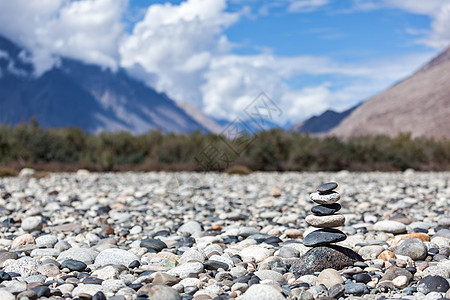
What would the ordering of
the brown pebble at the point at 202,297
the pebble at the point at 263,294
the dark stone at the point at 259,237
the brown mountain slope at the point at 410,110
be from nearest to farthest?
the pebble at the point at 263,294 → the brown pebble at the point at 202,297 → the dark stone at the point at 259,237 → the brown mountain slope at the point at 410,110

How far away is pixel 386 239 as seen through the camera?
4.07m

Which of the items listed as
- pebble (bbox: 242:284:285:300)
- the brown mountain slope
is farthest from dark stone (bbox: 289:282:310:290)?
the brown mountain slope

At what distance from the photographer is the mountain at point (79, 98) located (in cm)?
12925

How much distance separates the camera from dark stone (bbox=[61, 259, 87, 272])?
10.5 feet

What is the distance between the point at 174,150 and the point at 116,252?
14.8 metres

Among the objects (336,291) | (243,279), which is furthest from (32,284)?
(336,291)

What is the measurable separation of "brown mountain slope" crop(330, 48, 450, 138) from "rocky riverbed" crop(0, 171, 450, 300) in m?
63.2

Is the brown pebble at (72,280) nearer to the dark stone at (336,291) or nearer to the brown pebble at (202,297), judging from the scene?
the brown pebble at (202,297)

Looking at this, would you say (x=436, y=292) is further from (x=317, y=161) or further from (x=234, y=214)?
(x=317, y=161)

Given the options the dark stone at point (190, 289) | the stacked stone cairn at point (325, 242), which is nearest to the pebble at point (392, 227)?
the stacked stone cairn at point (325, 242)

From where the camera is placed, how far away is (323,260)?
3092 mm

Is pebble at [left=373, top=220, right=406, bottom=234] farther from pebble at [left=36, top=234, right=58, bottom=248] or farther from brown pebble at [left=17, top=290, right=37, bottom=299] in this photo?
brown pebble at [left=17, top=290, right=37, bottom=299]

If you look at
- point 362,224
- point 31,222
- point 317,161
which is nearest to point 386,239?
point 362,224

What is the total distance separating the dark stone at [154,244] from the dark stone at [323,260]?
50.3 inches
